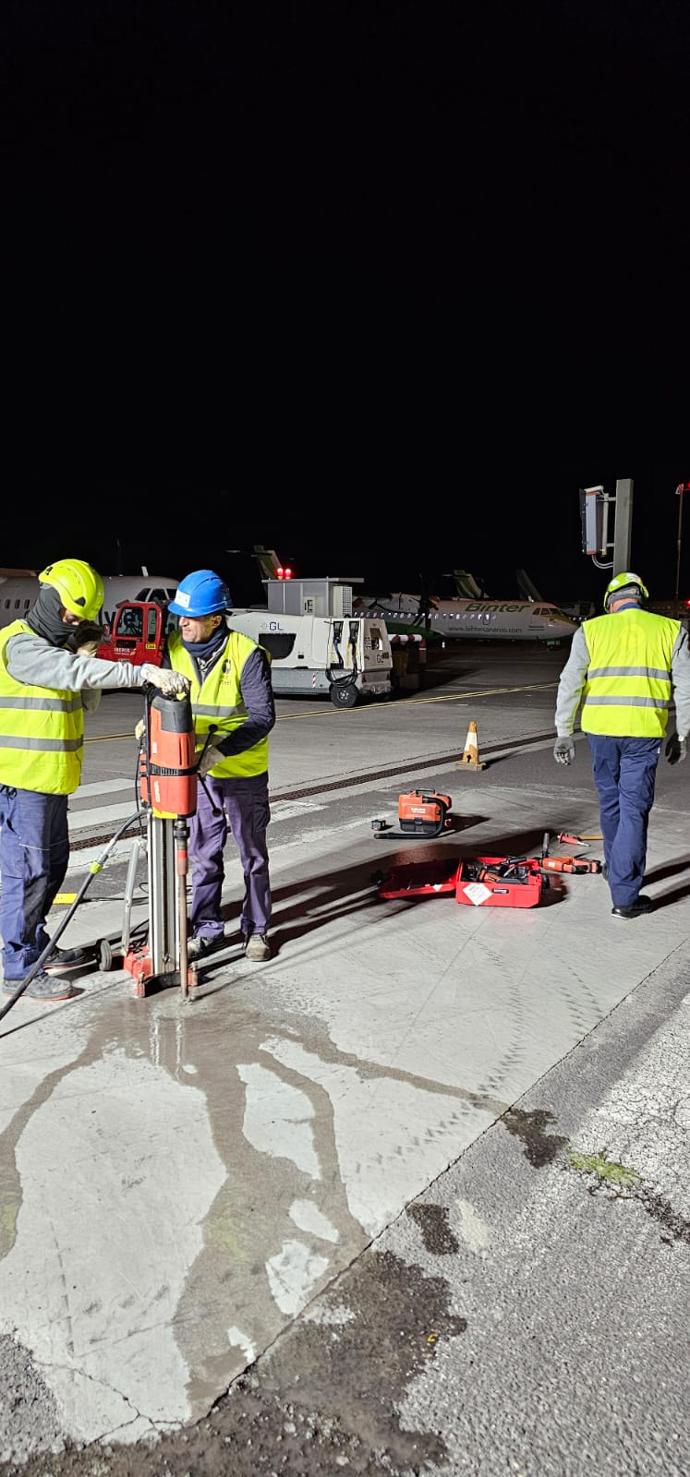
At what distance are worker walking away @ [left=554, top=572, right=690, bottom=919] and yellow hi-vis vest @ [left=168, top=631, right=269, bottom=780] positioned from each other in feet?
6.76

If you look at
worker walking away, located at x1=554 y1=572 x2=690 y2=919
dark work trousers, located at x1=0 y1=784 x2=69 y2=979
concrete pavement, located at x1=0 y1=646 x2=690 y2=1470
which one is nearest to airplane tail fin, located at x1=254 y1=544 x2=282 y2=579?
worker walking away, located at x1=554 y1=572 x2=690 y2=919

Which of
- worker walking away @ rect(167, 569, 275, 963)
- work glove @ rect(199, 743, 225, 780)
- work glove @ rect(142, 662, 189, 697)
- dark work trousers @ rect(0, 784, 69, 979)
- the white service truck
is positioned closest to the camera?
work glove @ rect(142, 662, 189, 697)

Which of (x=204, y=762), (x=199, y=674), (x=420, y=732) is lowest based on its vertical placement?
(x=420, y=732)

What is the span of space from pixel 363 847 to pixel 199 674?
318 centimetres

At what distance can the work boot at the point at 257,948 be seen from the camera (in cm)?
520

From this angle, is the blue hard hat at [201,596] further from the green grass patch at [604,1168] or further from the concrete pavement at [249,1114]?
the green grass patch at [604,1168]

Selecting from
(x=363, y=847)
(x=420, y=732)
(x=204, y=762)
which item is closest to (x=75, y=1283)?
(x=204, y=762)

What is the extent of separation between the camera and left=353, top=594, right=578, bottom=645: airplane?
44.1 m

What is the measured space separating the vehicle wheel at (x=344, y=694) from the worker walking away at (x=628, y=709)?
13858 millimetres

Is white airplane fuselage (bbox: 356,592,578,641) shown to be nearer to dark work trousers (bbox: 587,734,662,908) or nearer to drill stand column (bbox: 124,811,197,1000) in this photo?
dark work trousers (bbox: 587,734,662,908)

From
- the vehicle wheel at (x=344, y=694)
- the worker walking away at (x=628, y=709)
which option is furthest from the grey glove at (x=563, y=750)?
the vehicle wheel at (x=344, y=694)

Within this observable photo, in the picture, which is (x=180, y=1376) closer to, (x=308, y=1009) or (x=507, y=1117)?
(x=507, y=1117)

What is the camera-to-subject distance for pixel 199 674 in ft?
16.5

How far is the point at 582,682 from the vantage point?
630 centimetres
